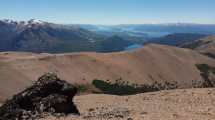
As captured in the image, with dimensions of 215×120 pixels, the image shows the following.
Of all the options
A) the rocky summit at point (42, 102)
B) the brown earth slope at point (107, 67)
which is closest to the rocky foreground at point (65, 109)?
the rocky summit at point (42, 102)

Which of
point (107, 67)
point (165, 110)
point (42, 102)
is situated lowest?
point (107, 67)

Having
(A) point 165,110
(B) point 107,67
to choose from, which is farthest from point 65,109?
(B) point 107,67

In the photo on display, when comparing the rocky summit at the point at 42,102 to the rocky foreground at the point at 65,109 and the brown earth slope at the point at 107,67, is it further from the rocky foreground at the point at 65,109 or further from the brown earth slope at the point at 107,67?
the brown earth slope at the point at 107,67

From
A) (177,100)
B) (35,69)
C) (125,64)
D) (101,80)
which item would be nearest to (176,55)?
(125,64)

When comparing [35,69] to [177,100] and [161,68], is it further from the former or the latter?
[177,100]

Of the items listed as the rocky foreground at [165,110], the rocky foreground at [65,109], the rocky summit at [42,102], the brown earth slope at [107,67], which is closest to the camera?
the rocky foreground at [165,110]

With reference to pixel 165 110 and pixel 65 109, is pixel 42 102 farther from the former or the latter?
pixel 165 110
